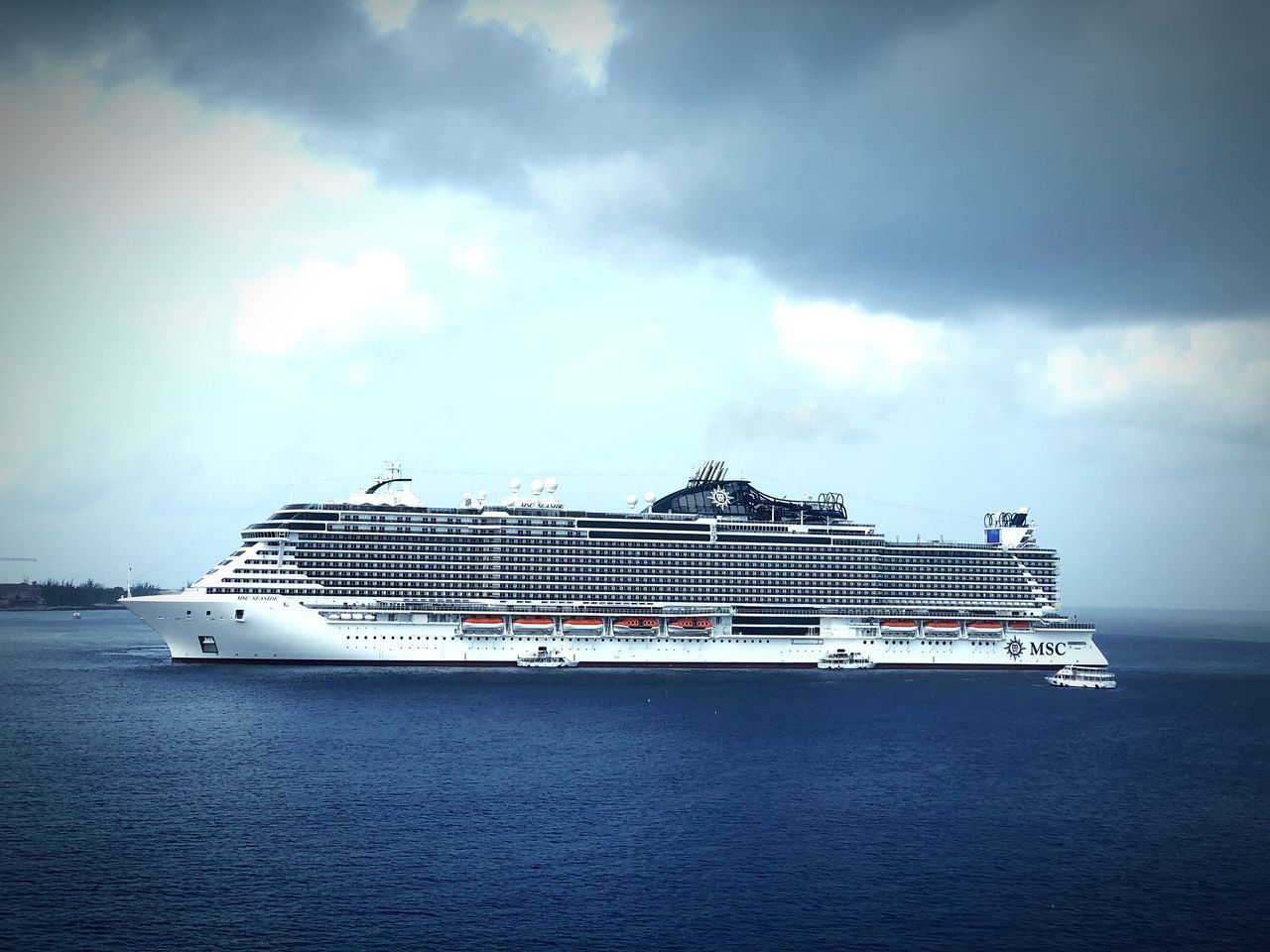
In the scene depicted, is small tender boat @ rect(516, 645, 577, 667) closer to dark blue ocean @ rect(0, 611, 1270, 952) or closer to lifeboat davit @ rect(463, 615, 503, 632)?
lifeboat davit @ rect(463, 615, 503, 632)

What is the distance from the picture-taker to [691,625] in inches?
4063

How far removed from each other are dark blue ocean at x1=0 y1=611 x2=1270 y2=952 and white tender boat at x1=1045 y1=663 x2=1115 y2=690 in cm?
1635

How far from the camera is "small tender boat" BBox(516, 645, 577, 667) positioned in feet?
318

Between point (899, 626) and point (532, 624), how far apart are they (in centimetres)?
3760

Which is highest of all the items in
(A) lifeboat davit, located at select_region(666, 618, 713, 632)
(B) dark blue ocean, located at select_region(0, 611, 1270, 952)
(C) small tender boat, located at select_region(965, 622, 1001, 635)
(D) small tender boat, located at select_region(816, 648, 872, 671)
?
(A) lifeboat davit, located at select_region(666, 618, 713, 632)

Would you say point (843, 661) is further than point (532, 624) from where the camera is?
Yes

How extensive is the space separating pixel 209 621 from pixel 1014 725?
6499 cm

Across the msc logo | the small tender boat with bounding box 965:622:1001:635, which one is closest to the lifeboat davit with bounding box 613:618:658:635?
the small tender boat with bounding box 965:622:1001:635

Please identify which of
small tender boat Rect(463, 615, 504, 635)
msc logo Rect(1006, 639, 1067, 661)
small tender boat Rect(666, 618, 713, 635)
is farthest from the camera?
msc logo Rect(1006, 639, 1067, 661)

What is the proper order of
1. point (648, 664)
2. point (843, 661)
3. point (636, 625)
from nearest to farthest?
point (648, 664) → point (636, 625) → point (843, 661)

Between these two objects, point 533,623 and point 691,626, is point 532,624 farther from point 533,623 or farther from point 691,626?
point 691,626

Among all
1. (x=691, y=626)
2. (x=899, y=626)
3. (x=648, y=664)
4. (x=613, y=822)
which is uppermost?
(x=691, y=626)

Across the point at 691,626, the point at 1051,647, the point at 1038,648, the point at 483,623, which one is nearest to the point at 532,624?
the point at 483,623

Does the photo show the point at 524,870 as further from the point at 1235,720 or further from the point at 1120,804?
the point at 1235,720
